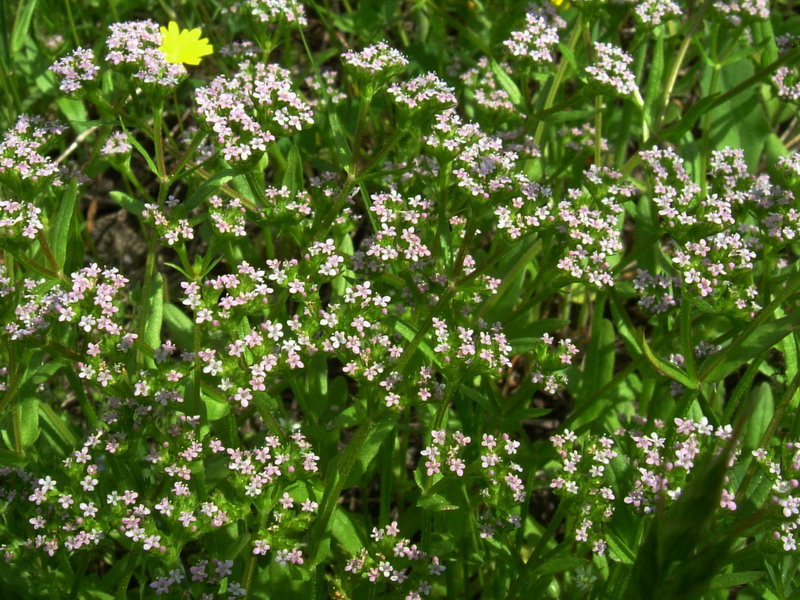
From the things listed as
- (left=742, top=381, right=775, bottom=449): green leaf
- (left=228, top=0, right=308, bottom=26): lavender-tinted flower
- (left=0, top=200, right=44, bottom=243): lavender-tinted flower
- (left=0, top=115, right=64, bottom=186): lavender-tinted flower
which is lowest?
(left=742, top=381, right=775, bottom=449): green leaf

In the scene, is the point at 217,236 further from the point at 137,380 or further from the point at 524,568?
the point at 524,568

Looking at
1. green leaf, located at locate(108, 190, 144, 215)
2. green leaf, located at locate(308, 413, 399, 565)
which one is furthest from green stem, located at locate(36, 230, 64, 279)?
green leaf, located at locate(308, 413, 399, 565)

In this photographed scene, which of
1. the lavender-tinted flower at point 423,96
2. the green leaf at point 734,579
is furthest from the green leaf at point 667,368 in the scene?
the lavender-tinted flower at point 423,96

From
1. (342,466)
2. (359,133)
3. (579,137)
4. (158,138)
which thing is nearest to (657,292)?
(579,137)

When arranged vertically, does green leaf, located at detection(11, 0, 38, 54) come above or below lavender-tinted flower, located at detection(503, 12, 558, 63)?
below

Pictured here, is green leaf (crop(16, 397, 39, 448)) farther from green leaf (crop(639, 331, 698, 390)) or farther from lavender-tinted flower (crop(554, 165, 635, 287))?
green leaf (crop(639, 331, 698, 390))
